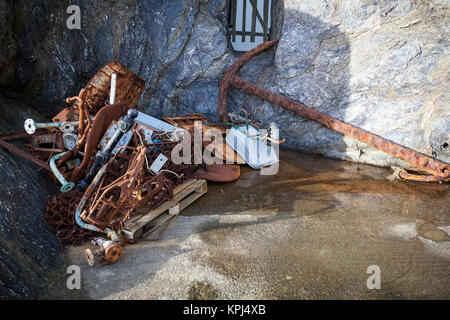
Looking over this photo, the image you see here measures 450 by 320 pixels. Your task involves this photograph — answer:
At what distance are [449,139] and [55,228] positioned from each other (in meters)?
6.33

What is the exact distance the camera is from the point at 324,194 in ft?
15.6

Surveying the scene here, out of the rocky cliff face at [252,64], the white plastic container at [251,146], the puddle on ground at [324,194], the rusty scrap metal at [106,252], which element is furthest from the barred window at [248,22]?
the rusty scrap metal at [106,252]

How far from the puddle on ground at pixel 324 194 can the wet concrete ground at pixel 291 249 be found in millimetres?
16

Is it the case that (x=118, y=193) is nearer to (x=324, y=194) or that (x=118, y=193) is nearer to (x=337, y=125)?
(x=324, y=194)

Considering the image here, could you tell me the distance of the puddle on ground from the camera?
4.26m

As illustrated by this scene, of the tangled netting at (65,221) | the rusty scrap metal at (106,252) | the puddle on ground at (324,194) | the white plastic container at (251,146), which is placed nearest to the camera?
the rusty scrap metal at (106,252)

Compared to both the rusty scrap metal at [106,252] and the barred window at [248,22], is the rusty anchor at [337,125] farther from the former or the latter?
the rusty scrap metal at [106,252]

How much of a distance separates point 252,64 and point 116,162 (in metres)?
4.73

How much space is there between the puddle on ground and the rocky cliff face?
913mm

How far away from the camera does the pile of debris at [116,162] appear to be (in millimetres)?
3365

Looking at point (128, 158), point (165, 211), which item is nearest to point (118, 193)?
point (128, 158)

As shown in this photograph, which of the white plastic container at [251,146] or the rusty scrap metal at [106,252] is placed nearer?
the rusty scrap metal at [106,252]

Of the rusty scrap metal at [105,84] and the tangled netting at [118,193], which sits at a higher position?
the rusty scrap metal at [105,84]

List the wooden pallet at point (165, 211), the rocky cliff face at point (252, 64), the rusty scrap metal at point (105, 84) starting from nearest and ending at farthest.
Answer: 1. the wooden pallet at point (165, 211)
2. the rocky cliff face at point (252, 64)
3. the rusty scrap metal at point (105, 84)
